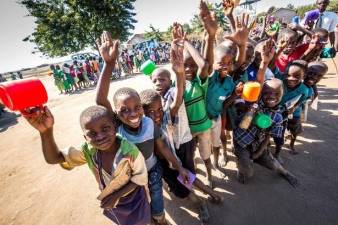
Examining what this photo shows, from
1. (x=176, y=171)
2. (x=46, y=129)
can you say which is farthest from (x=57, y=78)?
(x=46, y=129)

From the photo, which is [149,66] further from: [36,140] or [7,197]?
[36,140]

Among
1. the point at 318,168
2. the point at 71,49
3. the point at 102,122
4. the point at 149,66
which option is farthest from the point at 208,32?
the point at 71,49

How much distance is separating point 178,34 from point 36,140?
18.5 feet

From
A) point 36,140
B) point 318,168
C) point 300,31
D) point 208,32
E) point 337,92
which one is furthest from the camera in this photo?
point 36,140

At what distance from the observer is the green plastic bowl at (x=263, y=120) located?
2.53 metres

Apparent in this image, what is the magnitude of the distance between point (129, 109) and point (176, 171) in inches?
38.3

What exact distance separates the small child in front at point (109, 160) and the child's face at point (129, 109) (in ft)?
0.46

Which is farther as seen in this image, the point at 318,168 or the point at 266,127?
the point at 318,168

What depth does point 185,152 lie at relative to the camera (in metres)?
2.46

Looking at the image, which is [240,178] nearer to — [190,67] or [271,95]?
[271,95]

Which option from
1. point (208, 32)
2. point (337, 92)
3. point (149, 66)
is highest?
point (208, 32)

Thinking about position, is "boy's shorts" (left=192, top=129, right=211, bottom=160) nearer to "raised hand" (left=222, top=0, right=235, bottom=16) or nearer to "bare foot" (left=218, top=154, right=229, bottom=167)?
"bare foot" (left=218, top=154, right=229, bottom=167)

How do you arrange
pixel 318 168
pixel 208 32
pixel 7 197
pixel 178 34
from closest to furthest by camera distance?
1. pixel 178 34
2. pixel 208 32
3. pixel 318 168
4. pixel 7 197

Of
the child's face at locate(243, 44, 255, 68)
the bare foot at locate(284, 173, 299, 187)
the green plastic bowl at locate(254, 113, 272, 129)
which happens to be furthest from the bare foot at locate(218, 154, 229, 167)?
the child's face at locate(243, 44, 255, 68)
